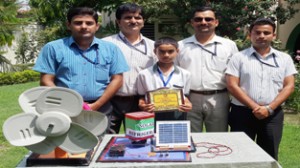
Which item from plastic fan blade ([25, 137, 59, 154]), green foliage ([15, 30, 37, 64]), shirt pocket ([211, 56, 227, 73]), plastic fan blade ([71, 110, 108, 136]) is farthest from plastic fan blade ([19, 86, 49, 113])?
green foliage ([15, 30, 37, 64])

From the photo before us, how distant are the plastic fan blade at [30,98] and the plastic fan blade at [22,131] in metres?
0.06

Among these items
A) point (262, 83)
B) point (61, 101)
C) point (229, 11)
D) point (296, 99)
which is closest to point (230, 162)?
point (61, 101)

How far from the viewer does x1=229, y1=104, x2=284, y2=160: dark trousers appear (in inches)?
138

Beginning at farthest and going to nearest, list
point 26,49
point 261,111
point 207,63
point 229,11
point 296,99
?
point 26,49 → point 229,11 → point 296,99 → point 207,63 → point 261,111

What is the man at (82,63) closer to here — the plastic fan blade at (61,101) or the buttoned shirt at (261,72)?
the plastic fan blade at (61,101)

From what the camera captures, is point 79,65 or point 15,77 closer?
point 79,65

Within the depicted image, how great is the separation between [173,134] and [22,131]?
0.97 metres

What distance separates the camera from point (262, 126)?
3.55 metres

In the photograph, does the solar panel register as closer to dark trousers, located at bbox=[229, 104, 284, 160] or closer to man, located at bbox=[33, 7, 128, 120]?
man, located at bbox=[33, 7, 128, 120]

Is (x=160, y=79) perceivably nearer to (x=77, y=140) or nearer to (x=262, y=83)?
(x=262, y=83)

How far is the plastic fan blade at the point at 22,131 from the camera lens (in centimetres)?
235

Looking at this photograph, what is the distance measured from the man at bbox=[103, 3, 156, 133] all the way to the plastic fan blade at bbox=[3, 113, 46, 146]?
1.41 m

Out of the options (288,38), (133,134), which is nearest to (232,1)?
(288,38)

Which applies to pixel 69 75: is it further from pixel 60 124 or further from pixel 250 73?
pixel 250 73
